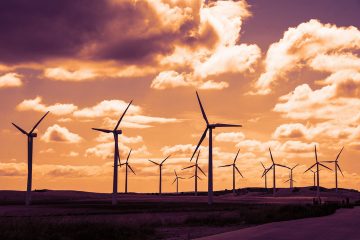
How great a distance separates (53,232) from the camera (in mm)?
37312

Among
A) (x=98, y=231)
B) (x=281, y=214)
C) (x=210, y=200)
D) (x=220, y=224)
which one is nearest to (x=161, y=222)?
(x=220, y=224)

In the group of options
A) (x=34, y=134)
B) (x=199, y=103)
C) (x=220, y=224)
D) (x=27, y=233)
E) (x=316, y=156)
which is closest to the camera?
(x=27, y=233)

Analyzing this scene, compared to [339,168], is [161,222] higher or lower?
lower

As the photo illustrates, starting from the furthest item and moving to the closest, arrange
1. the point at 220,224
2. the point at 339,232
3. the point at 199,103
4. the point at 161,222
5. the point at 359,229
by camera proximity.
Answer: the point at 199,103
the point at 161,222
the point at 220,224
the point at 359,229
the point at 339,232

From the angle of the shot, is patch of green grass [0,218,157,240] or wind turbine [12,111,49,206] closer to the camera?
patch of green grass [0,218,157,240]

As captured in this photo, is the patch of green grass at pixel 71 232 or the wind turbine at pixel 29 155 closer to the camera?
the patch of green grass at pixel 71 232

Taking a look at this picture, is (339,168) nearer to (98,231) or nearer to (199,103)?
(199,103)

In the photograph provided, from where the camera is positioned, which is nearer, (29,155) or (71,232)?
(71,232)

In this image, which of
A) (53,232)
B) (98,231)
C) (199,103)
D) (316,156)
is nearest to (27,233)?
(53,232)

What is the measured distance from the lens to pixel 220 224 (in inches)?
2018

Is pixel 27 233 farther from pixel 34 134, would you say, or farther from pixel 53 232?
pixel 34 134

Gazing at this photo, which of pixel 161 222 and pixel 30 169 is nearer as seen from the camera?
pixel 161 222

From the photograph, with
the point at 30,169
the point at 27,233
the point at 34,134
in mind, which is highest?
the point at 34,134

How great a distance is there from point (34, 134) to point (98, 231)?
90.8 metres
